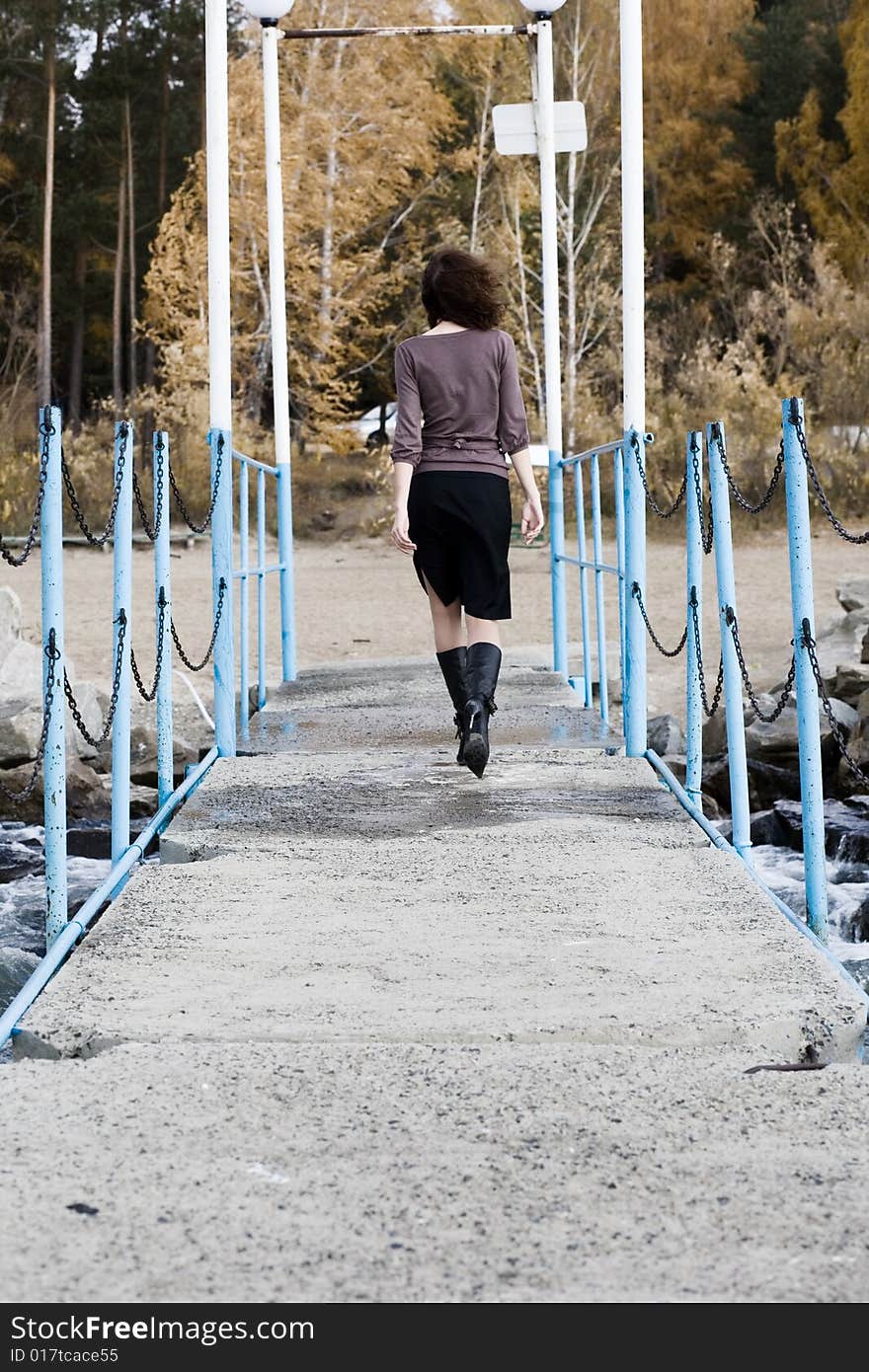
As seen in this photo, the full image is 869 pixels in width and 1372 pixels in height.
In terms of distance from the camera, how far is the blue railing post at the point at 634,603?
21.2 feet

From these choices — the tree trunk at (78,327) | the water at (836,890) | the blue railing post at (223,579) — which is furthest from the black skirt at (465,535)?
the tree trunk at (78,327)

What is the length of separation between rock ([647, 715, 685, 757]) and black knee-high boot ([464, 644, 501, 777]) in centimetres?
412

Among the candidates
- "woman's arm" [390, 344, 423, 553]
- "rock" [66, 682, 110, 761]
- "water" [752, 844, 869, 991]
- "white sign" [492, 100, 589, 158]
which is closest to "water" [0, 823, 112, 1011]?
"rock" [66, 682, 110, 761]

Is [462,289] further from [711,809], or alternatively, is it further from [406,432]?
[711,809]

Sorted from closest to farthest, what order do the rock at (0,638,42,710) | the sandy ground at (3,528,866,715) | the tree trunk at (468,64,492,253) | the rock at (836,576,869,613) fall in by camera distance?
the rock at (0,638,42,710)
the rock at (836,576,869,613)
the sandy ground at (3,528,866,715)
the tree trunk at (468,64,492,253)

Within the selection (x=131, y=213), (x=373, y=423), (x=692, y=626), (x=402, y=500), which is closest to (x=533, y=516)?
(x=402, y=500)

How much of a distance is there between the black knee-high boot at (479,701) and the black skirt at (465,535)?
0.13 metres

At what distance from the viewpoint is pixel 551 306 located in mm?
9266

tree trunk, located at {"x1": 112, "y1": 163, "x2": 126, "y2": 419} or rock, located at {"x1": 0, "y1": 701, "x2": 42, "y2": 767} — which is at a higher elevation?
tree trunk, located at {"x1": 112, "y1": 163, "x2": 126, "y2": 419}

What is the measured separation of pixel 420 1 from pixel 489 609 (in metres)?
23.6

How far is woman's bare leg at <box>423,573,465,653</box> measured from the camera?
6.27m

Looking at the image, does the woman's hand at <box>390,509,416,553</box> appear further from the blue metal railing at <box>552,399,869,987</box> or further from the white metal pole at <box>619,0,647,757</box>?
the white metal pole at <box>619,0,647,757</box>

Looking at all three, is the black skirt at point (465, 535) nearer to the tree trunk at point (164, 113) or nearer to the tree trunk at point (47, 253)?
the tree trunk at point (47, 253)

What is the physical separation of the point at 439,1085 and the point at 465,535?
3.16m
